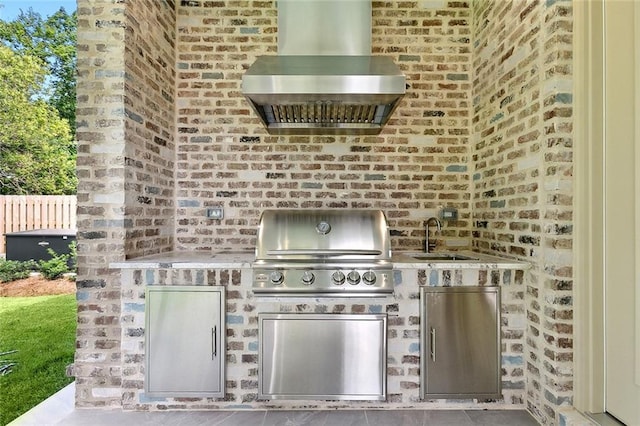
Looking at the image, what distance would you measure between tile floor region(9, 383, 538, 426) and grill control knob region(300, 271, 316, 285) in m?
0.83

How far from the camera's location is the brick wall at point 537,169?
1973mm

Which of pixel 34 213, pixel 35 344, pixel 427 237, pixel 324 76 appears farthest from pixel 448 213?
pixel 35 344

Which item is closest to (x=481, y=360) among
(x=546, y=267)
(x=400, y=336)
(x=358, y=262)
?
(x=400, y=336)

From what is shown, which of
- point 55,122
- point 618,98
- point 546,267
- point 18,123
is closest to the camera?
point 618,98

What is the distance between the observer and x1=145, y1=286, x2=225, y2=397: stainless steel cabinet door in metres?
2.24

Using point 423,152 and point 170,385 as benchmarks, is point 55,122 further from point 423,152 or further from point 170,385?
point 423,152

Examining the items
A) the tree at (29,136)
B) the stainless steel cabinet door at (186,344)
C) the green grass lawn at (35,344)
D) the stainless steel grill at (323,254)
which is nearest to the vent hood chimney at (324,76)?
the stainless steel grill at (323,254)

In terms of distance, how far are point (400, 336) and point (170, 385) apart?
4.87ft

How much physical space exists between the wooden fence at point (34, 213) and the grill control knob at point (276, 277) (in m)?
2.29

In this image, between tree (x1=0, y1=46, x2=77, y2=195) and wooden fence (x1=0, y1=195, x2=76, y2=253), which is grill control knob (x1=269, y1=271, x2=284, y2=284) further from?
wooden fence (x1=0, y1=195, x2=76, y2=253)

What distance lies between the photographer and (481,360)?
2.26m

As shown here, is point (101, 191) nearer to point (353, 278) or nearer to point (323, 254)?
point (323, 254)

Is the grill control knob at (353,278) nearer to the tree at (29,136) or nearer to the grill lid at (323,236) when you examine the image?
the grill lid at (323,236)

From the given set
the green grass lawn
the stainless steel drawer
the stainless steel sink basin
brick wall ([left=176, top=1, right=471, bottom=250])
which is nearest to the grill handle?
the stainless steel drawer
